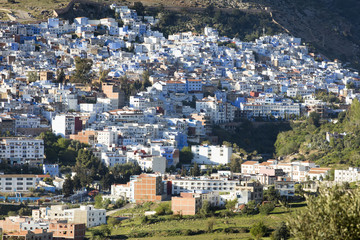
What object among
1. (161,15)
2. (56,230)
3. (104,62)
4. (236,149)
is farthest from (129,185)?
(161,15)

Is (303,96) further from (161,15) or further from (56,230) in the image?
(56,230)

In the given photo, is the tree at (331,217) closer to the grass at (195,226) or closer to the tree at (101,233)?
the grass at (195,226)

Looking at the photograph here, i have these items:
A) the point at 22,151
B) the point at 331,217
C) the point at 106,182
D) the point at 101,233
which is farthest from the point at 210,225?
the point at 331,217

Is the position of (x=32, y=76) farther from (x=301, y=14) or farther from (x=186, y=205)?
(x=301, y=14)

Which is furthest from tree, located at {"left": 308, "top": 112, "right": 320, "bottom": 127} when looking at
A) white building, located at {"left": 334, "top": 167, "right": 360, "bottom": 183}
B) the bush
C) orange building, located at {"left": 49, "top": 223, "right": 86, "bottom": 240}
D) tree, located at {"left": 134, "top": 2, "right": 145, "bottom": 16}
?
tree, located at {"left": 134, "top": 2, "right": 145, "bottom": 16}

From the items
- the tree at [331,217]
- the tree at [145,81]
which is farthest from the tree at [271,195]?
the tree at [145,81]

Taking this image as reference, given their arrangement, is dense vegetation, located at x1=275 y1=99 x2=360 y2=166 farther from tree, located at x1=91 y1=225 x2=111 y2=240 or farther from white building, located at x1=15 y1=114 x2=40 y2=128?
tree, located at x1=91 y1=225 x2=111 y2=240
